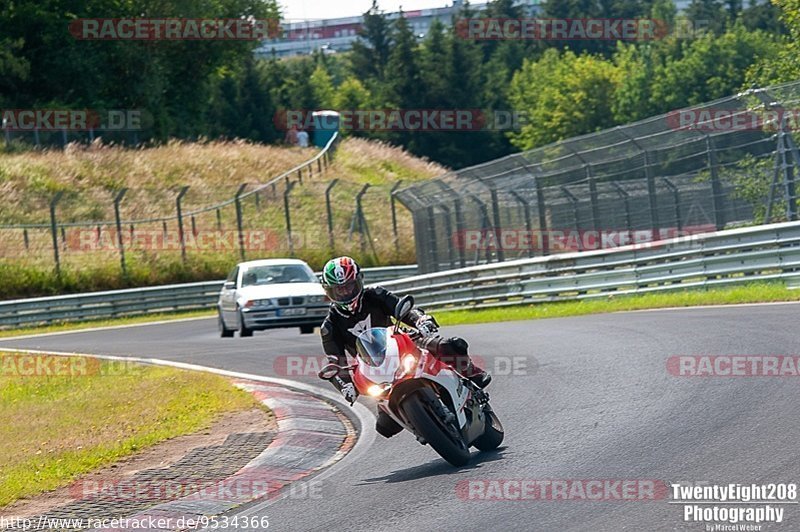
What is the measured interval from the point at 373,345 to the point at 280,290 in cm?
1476

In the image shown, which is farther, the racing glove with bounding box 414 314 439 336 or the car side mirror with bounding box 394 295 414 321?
the car side mirror with bounding box 394 295 414 321

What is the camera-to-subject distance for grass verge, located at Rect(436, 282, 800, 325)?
18.5 metres

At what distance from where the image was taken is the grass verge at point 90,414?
10086mm

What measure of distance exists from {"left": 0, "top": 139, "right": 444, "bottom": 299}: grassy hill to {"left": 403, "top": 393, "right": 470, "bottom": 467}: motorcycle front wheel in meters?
30.6

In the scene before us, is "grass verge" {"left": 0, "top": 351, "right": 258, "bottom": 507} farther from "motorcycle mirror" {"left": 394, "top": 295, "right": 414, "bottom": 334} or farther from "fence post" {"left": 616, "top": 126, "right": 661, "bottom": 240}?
"fence post" {"left": 616, "top": 126, "right": 661, "bottom": 240}

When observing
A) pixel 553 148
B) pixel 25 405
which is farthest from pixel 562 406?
pixel 553 148

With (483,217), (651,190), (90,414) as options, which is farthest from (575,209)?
(90,414)

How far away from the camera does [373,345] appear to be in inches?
325
